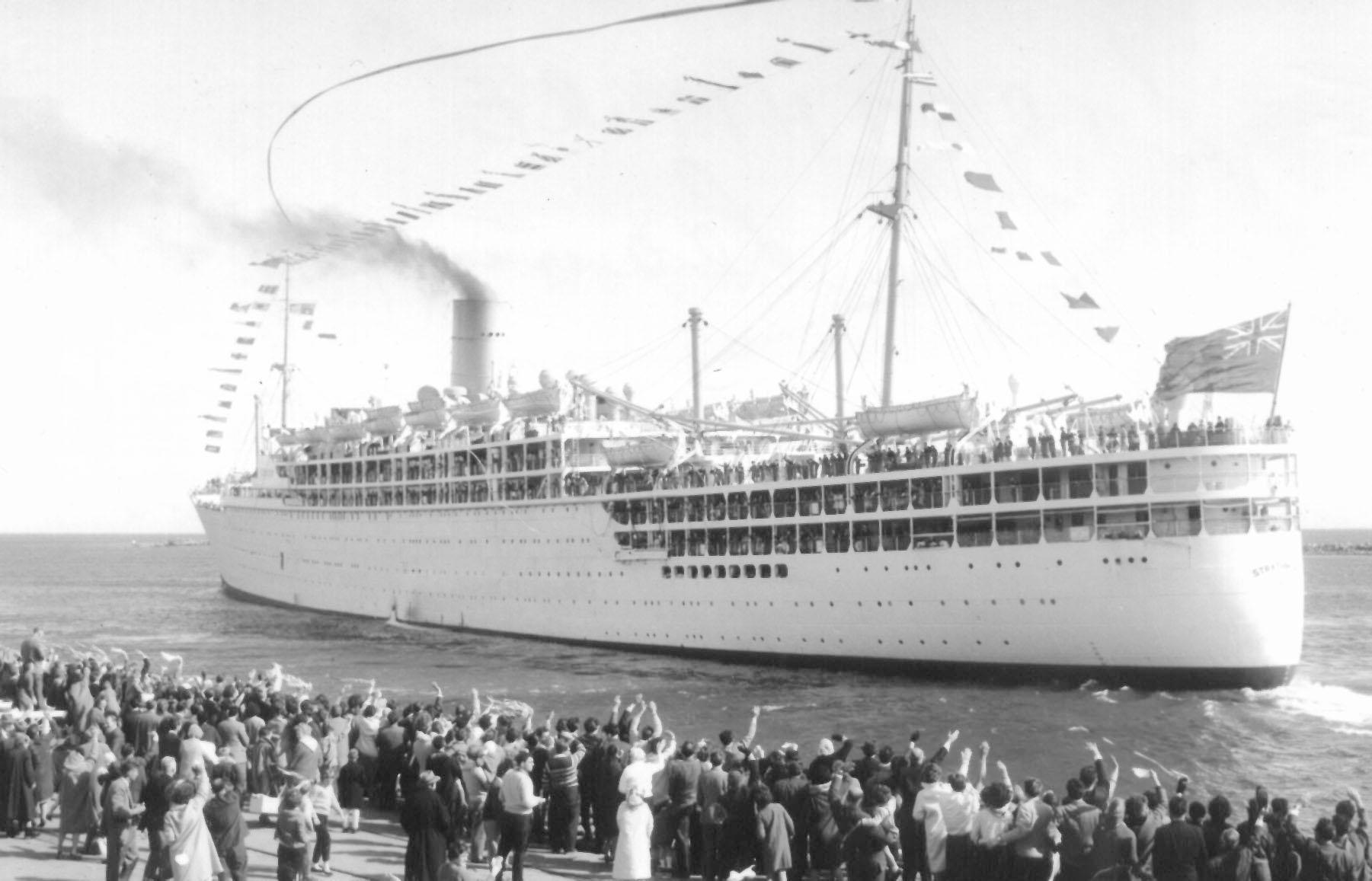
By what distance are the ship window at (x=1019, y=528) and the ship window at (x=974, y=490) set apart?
2.38 feet

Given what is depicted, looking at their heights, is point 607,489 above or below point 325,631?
above

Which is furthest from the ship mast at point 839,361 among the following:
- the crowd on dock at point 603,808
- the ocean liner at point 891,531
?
the crowd on dock at point 603,808

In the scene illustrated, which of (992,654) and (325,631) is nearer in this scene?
(992,654)

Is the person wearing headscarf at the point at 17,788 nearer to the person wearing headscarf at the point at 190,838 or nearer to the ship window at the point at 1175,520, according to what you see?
the person wearing headscarf at the point at 190,838

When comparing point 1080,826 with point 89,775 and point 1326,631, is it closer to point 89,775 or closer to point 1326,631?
point 89,775

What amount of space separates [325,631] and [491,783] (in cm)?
4582

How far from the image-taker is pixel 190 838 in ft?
33.8

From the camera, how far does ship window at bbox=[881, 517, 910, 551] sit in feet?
120

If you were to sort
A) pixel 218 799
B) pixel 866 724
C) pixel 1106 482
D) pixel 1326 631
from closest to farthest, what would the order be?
pixel 218 799 < pixel 866 724 < pixel 1106 482 < pixel 1326 631

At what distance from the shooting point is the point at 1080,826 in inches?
411

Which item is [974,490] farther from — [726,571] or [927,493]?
[726,571]

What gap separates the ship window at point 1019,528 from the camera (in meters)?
34.0

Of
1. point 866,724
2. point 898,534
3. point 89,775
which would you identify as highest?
point 898,534

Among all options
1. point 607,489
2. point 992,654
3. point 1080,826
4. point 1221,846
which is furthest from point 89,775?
point 607,489
